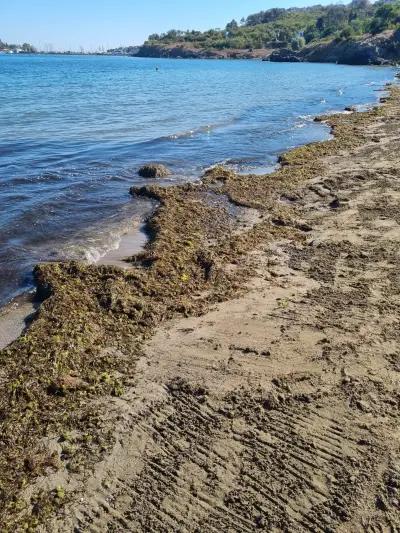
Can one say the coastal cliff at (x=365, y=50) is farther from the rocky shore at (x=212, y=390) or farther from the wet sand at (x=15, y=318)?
the wet sand at (x=15, y=318)

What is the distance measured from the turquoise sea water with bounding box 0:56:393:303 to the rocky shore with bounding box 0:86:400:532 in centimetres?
226

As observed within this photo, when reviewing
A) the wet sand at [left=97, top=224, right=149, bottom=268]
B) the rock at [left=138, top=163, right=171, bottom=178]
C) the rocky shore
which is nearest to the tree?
the rock at [left=138, top=163, right=171, bottom=178]

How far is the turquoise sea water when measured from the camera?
450 inches

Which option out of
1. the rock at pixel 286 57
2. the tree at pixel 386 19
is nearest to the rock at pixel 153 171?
the tree at pixel 386 19

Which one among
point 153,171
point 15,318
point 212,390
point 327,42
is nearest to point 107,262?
point 15,318

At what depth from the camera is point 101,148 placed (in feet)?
69.4

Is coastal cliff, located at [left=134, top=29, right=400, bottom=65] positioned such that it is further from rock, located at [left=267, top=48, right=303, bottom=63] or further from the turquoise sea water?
the turquoise sea water

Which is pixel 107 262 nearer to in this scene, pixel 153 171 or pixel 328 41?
pixel 153 171

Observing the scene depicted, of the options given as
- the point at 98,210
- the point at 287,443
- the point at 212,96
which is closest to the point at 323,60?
the point at 212,96

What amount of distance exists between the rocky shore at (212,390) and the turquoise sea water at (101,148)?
226 centimetres

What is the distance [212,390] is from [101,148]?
17400 mm

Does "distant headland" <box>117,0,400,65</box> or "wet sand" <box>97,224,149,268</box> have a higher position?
"distant headland" <box>117,0,400,65</box>

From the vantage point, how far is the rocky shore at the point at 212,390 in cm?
453

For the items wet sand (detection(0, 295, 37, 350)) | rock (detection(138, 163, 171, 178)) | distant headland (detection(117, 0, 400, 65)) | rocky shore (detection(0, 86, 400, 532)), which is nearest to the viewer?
rocky shore (detection(0, 86, 400, 532))
